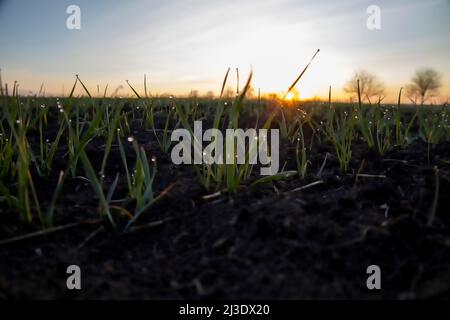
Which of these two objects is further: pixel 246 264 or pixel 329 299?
pixel 246 264

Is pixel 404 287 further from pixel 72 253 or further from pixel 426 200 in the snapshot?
pixel 72 253

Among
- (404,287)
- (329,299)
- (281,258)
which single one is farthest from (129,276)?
(404,287)

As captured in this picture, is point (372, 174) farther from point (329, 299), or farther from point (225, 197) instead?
point (329, 299)

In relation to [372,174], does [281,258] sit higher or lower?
lower

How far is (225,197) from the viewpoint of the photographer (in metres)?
1.58

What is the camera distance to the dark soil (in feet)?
3.42

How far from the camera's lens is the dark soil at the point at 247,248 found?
104 cm

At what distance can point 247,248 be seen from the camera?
1212mm

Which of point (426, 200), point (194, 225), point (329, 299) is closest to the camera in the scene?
point (329, 299)

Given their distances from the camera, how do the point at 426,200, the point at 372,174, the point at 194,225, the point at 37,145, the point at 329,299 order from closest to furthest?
the point at 329,299, the point at 194,225, the point at 426,200, the point at 372,174, the point at 37,145

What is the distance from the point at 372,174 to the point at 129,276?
154 cm

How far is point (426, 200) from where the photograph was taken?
154cm
